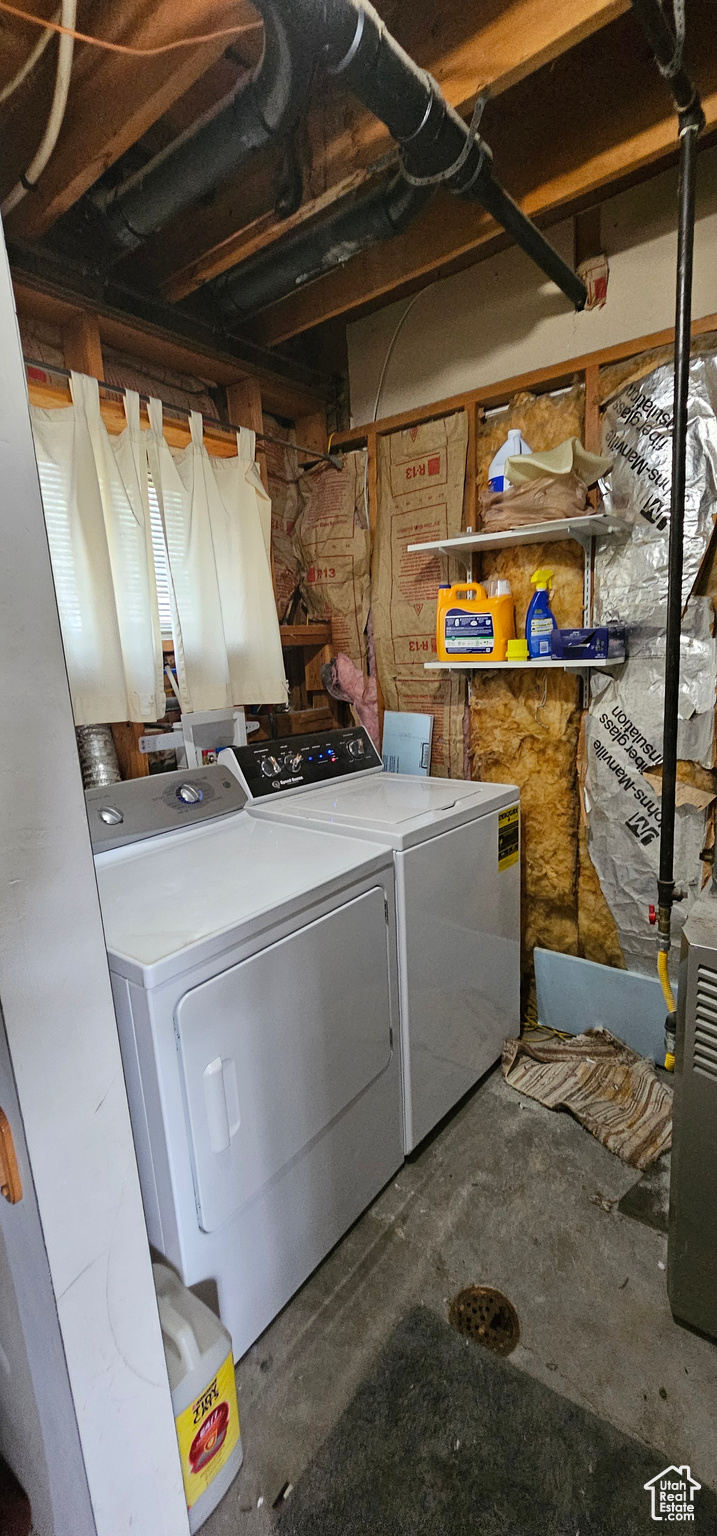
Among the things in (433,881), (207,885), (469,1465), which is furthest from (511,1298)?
(207,885)

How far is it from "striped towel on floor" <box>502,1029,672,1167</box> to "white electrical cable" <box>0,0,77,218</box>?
2.57 metres

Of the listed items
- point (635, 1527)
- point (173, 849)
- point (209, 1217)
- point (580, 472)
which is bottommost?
point (635, 1527)

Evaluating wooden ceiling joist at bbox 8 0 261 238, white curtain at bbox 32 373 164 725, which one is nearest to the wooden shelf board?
white curtain at bbox 32 373 164 725

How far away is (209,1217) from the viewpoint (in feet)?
3.86

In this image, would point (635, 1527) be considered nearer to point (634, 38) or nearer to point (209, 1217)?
point (209, 1217)

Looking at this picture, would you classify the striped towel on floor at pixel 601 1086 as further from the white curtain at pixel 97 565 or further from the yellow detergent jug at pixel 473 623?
the white curtain at pixel 97 565

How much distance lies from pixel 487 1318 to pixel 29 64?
274cm

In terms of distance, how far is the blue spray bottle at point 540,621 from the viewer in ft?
6.92

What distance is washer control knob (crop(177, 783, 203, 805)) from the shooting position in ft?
6.05

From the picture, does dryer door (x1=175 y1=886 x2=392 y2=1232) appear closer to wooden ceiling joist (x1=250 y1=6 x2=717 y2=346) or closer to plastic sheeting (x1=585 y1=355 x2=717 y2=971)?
plastic sheeting (x1=585 y1=355 x2=717 y2=971)

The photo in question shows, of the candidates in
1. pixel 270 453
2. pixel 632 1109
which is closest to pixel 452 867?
pixel 632 1109

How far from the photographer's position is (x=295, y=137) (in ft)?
5.31

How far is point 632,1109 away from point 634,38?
8.89 feet

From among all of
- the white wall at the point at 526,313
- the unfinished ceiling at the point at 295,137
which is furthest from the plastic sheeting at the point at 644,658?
the unfinished ceiling at the point at 295,137
